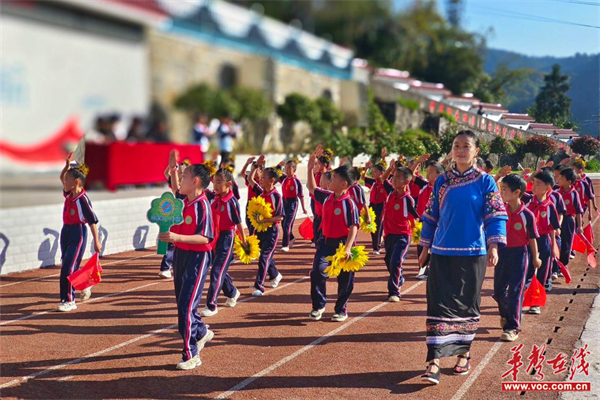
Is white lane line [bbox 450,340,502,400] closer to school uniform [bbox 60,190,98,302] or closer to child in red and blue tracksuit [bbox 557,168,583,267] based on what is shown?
child in red and blue tracksuit [bbox 557,168,583,267]

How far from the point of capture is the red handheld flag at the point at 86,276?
739 centimetres

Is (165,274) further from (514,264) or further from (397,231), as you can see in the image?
(514,264)

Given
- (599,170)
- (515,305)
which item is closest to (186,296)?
(515,305)

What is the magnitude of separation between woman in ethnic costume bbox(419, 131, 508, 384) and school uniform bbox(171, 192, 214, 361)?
1889 millimetres

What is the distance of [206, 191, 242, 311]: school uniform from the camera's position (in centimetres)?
714

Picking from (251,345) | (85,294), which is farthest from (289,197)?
(251,345)

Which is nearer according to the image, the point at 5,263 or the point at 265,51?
the point at 265,51

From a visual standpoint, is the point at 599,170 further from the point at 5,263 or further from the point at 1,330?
the point at 5,263

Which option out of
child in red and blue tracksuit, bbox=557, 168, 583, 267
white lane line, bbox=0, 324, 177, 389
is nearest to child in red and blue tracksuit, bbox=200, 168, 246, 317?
white lane line, bbox=0, 324, 177, 389

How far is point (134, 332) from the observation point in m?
6.65

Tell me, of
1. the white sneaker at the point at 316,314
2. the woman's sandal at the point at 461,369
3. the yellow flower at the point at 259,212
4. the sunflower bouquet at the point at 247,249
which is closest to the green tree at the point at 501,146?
the woman's sandal at the point at 461,369

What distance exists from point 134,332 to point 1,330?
4.63 ft

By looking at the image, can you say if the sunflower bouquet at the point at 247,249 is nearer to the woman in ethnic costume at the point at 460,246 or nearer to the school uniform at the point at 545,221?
the woman in ethnic costume at the point at 460,246

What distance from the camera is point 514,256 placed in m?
6.41
